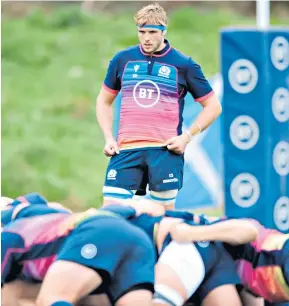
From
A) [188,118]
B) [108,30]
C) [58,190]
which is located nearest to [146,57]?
[188,118]

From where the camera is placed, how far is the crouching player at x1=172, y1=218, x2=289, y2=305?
4637 mm

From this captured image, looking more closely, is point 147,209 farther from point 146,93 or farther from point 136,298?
point 146,93

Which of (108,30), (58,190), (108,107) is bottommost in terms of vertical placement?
(58,190)

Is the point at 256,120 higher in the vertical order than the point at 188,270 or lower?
higher

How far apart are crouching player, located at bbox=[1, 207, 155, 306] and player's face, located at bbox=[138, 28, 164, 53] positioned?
1163mm

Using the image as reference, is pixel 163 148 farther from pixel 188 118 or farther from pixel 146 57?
pixel 188 118

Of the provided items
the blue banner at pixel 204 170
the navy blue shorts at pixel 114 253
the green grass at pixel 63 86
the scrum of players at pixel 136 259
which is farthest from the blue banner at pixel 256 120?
the green grass at pixel 63 86

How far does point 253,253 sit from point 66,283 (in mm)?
795

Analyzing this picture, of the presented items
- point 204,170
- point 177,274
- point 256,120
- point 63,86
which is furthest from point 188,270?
point 63,86

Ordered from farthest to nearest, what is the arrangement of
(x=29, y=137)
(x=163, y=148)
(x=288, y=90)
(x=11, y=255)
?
(x=29, y=137) < (x=288, y=90) < (x=163, y=148) < (x=11, y=255)

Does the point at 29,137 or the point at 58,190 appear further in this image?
the point at 29,137

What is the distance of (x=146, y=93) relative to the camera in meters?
5.63

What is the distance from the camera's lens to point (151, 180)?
18.6 feet

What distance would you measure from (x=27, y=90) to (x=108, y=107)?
727cm
